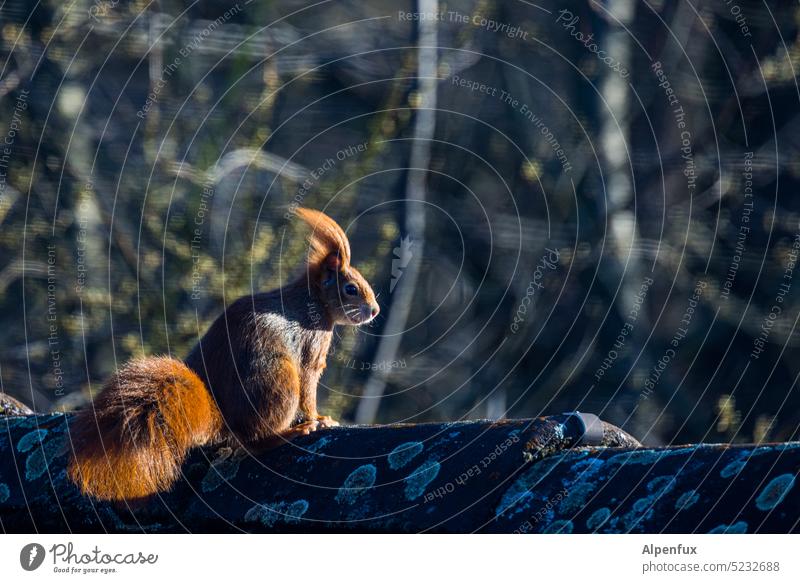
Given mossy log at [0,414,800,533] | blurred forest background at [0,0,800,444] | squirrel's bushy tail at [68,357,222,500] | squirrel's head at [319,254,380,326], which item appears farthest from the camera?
blurred forest background at [0,0,800,444]

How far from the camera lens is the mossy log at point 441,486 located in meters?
2.72

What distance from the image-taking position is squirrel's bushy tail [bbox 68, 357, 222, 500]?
144 inches

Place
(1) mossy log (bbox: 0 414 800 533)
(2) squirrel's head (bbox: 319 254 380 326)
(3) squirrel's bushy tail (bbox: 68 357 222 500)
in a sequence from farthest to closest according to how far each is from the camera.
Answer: (2) squirrel's head (bbox: 319 254 380 326), (3) squirrel's bushy tail (bbox: 68 357 222 500), (1) mossy log (bbox: 0 414 800 533)

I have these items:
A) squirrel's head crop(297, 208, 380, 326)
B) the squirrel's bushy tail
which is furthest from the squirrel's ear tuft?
the squirrel's bushy tail

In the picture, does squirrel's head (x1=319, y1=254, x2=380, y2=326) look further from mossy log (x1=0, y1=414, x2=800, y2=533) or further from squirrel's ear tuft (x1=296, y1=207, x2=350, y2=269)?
mossy log (x1=0, y1=414, x2=800, y2=533)

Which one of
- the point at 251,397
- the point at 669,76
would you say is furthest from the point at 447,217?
the point at 251,397

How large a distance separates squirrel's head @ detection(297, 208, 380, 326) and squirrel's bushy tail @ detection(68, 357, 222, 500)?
2.90 feet

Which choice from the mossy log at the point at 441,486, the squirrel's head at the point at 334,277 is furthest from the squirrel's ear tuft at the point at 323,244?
the mossy log at the point at 441,486

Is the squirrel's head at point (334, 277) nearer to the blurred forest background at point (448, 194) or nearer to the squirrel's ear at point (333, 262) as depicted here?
the squirrel's ear at point (333, 262)

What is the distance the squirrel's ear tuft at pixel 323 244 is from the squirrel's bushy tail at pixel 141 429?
3.13 ft

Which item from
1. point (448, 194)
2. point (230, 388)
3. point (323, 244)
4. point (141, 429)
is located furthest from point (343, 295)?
point (448, 194)

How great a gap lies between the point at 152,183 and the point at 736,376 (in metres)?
5.24

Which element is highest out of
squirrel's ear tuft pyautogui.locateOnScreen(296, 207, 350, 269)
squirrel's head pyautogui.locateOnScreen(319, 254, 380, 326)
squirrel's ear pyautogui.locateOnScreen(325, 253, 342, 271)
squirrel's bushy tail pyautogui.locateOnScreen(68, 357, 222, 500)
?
squirrel's ear tuft pyautogui.locateOnScreen(296, 207, 350, 269)

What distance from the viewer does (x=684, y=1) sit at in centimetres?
1088
